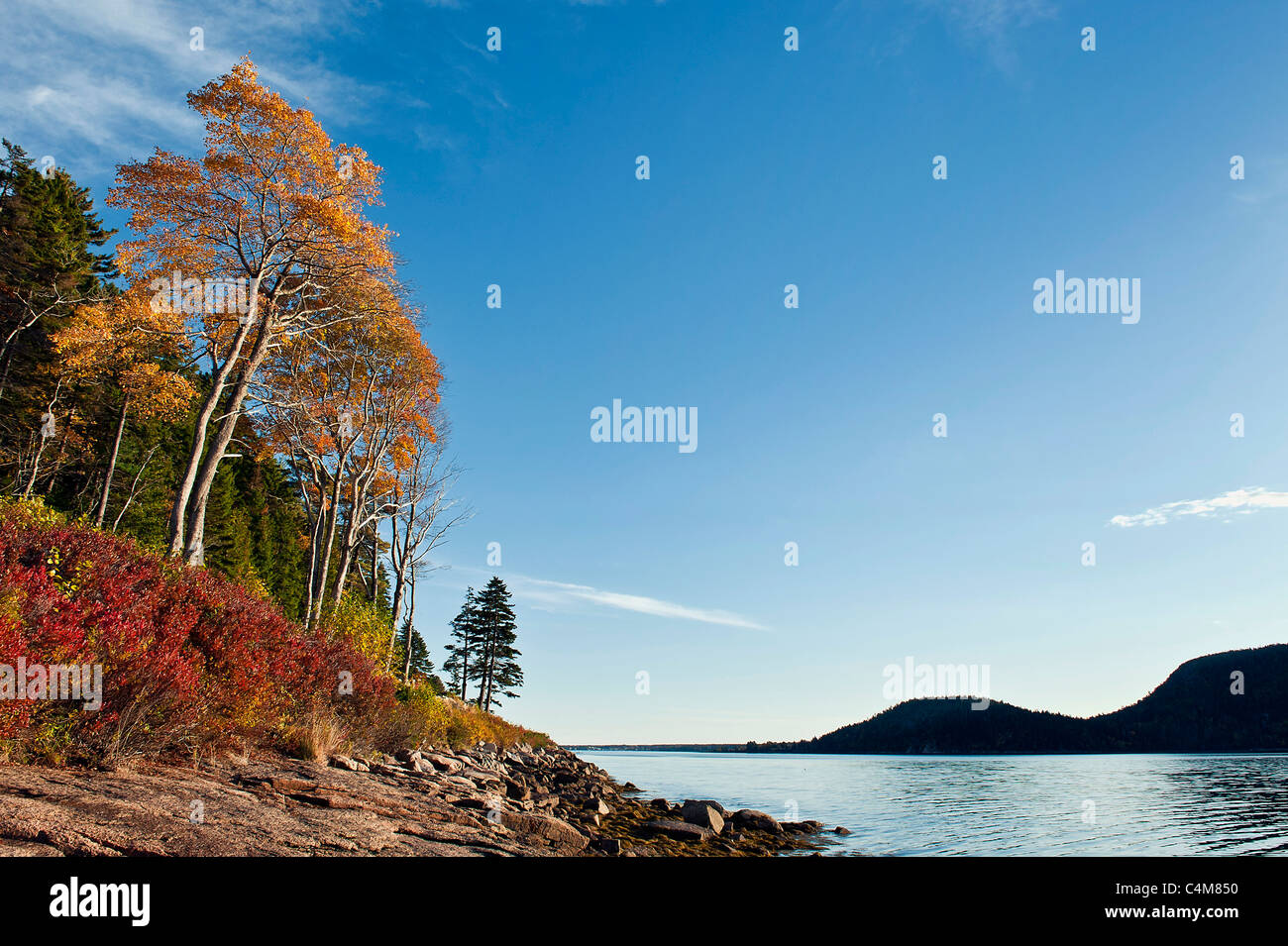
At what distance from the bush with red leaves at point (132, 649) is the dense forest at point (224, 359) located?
0.12 meters

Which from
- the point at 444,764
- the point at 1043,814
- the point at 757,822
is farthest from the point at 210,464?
the point at 1043,814

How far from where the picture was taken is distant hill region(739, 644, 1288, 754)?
4884 inches

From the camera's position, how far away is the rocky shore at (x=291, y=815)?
5672 mm

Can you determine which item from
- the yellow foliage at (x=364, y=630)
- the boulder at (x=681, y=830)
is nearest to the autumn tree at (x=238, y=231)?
the yellow foliage at (x=364, y=630)

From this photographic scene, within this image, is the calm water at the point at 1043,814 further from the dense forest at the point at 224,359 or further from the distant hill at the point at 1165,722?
the distant hill at the point at 1165,722

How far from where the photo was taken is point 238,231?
18594 millimetres

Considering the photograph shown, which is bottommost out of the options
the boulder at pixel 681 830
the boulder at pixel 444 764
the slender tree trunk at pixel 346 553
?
the boulder at pixel 681 830

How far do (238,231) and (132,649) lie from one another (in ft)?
48.1

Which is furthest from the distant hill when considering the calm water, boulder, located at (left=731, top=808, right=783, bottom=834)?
boulder, located at (left=731, top=808, right=783, bottom=834)

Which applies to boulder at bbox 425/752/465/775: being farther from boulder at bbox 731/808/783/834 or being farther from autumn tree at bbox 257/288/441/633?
boulder at bbox 731/808/783/834

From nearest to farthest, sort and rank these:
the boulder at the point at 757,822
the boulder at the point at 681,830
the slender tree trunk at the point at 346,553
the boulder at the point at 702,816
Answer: the boulder at the point at 681,830, the boulder at the point at 702,816, the boulder at the point at 757,822, the slender tree trunk at the point at 346,553

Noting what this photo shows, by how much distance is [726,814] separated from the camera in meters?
21.7

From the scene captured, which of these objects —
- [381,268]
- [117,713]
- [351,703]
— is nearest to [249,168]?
[381,268]
